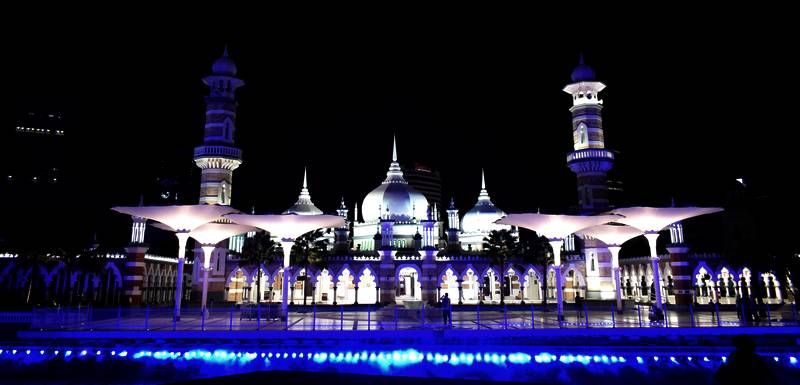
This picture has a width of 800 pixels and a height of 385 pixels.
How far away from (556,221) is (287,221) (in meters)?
13.4

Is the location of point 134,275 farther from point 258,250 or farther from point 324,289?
point 324,289

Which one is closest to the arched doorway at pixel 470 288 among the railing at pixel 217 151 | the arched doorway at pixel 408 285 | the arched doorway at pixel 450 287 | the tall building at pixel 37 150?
the arched doorway at pixel 450 287

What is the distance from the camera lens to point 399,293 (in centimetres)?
5797

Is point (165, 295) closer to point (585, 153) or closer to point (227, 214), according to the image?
point (227, 214)

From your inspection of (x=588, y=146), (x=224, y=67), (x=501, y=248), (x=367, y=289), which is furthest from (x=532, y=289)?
(x=224, y=67)

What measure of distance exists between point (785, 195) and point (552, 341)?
1896 centimetres

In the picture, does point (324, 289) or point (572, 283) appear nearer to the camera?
point (572, 283)

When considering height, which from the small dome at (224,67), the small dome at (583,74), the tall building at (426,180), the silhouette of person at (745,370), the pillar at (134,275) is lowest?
the silhouette of person at (745,370)

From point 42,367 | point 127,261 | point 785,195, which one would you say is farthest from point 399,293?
point 42,367

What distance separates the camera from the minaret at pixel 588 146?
136 ft

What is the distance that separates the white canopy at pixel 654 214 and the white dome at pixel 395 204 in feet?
117

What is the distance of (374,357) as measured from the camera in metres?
19.3

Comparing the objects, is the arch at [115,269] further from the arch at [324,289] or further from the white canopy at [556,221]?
the white canopy at [556,221]

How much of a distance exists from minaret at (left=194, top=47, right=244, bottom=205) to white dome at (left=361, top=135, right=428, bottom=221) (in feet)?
72.3
